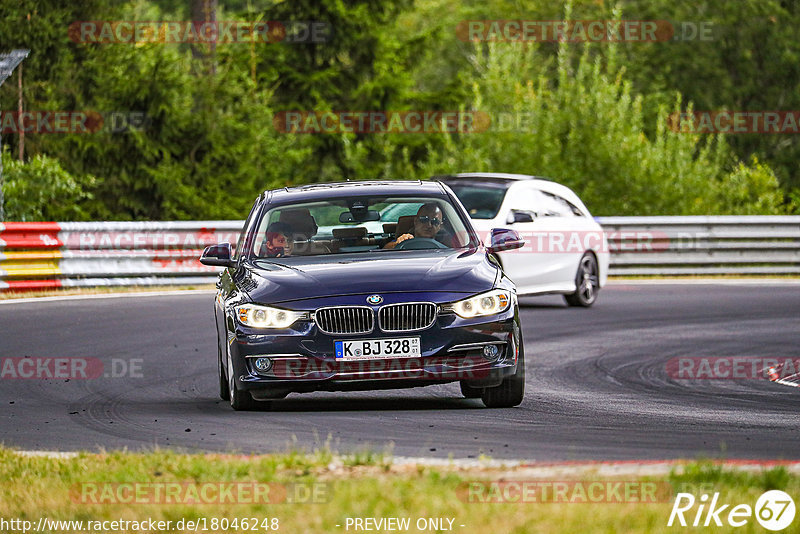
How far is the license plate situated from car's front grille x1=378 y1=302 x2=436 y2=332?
0.08 meters

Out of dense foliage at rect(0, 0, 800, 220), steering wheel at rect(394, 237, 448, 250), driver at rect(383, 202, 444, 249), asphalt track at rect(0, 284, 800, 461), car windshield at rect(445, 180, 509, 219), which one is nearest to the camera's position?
asphalt track at rect(0, 284, 800, 461)

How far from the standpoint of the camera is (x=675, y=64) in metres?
64.1

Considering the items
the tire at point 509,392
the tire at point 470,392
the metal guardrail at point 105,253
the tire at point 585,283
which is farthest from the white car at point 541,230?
the tire at point 509,392

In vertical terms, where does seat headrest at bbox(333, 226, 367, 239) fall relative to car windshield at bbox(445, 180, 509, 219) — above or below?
above

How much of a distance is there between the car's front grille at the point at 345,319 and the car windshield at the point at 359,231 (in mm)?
1145

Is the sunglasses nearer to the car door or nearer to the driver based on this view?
the driver

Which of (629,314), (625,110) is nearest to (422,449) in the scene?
(629,314)

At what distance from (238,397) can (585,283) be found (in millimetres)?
10745

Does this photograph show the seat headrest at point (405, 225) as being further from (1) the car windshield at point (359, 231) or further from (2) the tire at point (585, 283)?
(2) the tire at point (585, 283)

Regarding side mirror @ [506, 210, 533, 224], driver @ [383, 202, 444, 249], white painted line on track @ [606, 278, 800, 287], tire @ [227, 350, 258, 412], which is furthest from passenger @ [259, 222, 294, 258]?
white painted line on track @ [606, 278, 800, 287]

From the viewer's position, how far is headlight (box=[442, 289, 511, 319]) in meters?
9.83

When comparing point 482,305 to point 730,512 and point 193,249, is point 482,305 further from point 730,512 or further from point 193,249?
point 193,249

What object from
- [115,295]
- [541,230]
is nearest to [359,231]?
[541,230]

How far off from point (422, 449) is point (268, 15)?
1384 inches
